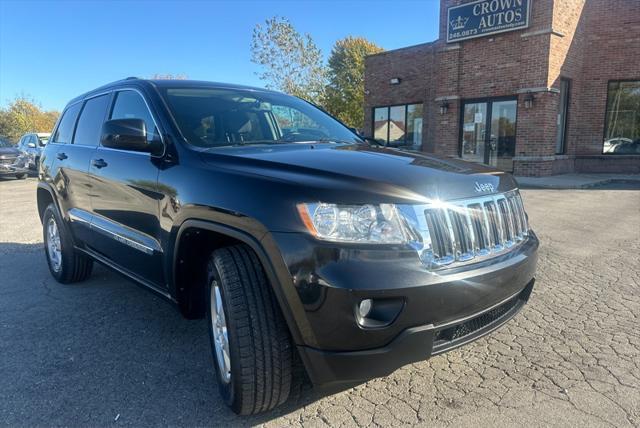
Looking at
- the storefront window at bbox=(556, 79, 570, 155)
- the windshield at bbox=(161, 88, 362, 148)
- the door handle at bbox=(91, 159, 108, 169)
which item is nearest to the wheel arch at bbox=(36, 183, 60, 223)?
the door handle at bbox=(91, 159, 108, 169)

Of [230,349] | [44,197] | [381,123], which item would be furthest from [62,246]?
[381,123]

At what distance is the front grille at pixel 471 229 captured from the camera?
87.1 inches

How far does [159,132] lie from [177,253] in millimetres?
835

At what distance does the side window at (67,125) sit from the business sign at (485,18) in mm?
13496

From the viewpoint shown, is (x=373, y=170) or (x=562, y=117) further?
(x=562, y=117)

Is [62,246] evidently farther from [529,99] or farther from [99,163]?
[529,99]

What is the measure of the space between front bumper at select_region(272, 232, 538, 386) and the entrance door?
46.6 feet

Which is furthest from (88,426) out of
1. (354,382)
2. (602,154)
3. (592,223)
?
(602,154)

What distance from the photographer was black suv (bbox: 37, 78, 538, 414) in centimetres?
205

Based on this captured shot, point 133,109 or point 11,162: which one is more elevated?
point 133,109

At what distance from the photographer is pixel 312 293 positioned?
6.71ft

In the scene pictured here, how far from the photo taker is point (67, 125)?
4.88 m

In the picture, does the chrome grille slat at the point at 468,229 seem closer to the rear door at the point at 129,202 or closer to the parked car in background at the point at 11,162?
the rear door at the point at 129,202

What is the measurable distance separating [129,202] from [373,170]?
1.83 metres
